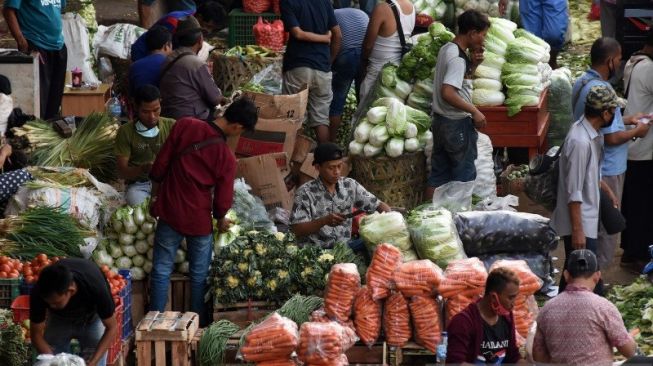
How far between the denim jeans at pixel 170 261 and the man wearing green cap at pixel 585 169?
2484 mm

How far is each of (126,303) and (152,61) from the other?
266cm

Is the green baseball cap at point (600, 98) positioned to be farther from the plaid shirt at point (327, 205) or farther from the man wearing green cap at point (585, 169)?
the plaid shirt at point (327, 205)

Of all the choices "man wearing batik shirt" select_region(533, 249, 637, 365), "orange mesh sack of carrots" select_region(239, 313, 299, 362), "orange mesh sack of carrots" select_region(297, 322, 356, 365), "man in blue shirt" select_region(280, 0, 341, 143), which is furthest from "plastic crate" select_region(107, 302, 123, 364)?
"man in blue shirt" select_region(280, 0, 341, 143)

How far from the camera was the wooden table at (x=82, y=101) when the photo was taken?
13445 mm

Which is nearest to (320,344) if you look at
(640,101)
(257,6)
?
(640,101)

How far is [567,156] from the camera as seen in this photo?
9.63 meters

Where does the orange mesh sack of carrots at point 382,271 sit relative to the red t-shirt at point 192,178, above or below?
below

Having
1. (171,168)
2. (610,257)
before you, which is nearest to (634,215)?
(610,257)

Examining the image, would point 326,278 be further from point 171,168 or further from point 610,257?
point 610,257

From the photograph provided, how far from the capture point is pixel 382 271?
8758mm

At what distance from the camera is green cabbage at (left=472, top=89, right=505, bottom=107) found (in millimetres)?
12469

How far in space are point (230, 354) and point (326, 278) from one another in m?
0.94

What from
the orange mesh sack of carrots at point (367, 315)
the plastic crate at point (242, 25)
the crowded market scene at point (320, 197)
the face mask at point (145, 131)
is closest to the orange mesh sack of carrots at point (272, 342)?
the crowded market scene at point (320, 197)

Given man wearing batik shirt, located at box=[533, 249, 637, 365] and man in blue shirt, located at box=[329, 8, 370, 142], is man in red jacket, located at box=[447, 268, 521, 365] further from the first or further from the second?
man in blue shirt, located at box=[329, 8, 370, 142]
